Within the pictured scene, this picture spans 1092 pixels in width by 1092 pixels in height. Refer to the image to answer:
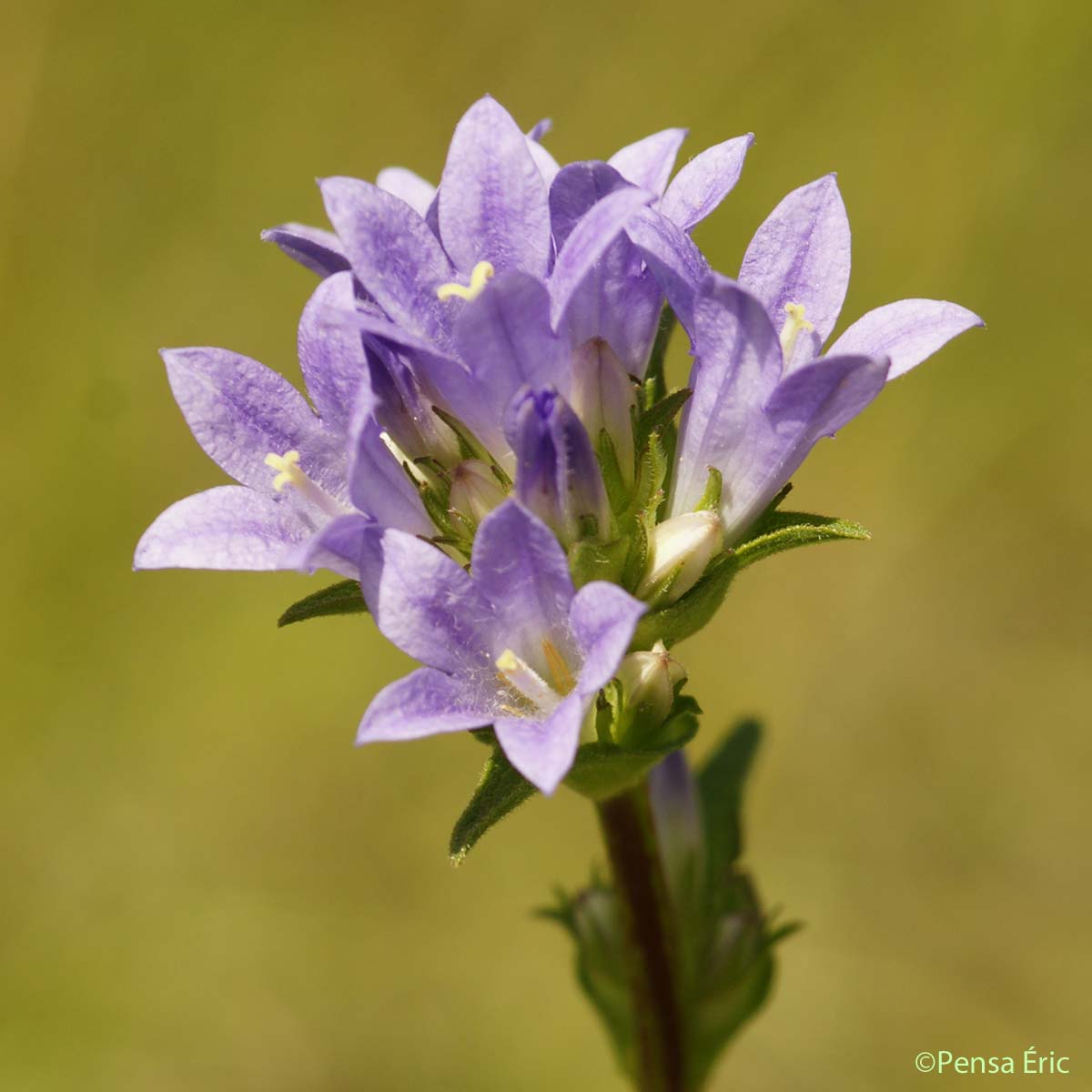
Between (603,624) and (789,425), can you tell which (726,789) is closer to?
(789,425)

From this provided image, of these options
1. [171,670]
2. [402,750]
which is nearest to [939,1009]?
[402,750]

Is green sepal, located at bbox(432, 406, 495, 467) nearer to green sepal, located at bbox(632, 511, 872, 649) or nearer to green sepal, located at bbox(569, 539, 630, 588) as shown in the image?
green sepal, located at bbox(569, 539, 630, 588)

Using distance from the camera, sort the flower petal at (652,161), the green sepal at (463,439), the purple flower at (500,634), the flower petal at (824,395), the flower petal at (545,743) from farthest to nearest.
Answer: the flower petal at (652,161), the green sepal at (463,439), the flower petal at (824,395), the purple flower at (500,634), the flower petal at (545,743)

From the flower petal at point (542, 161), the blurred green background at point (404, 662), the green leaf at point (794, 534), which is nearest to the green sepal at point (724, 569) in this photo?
the green leaf at point (794, 534)

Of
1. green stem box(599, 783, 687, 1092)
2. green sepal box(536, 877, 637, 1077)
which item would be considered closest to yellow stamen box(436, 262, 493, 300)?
green stem box(599, 783, 687, 1092)

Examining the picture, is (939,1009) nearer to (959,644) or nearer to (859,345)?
(959,644)

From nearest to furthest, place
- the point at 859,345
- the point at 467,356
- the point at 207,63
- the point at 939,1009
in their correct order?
the point at 467,356
the point at 859,345
the point at 939,1009
the point at 207,63

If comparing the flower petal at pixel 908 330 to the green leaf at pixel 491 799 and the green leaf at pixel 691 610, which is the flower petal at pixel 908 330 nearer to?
the green leaf at pixel 691 610
